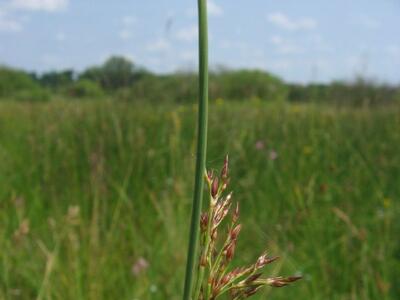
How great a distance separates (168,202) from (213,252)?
5.46ft

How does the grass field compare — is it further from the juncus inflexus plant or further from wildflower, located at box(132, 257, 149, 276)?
the juncus inflexus plant

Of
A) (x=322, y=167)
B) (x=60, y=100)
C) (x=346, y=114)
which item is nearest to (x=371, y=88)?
(x=346, y=114)

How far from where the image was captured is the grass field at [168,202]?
5.40 ft

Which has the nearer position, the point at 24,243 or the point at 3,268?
the point at 3,268

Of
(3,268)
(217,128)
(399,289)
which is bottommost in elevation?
(399,289)

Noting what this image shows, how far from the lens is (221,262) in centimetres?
21

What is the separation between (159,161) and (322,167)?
778 millimetres

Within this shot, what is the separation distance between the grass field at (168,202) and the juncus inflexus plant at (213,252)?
849 mm

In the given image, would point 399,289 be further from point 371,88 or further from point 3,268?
point 371,88

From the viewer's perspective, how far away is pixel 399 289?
67.6 inches

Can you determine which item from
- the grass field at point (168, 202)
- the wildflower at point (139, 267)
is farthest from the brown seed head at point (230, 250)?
the wildflower at point (139, 267)

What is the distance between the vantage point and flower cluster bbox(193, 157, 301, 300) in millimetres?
189

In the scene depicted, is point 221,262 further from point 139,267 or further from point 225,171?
point 139,267

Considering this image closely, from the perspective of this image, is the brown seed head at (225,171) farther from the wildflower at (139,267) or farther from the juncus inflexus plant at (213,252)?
the wildflower at (139,267)
